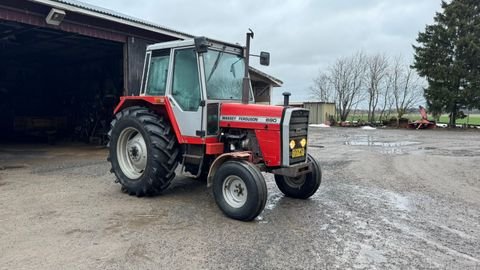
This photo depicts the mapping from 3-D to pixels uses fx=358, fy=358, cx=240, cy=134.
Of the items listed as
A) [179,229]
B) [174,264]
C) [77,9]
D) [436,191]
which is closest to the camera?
[174,264]

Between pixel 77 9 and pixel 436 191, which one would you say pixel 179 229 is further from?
pixel 77 9

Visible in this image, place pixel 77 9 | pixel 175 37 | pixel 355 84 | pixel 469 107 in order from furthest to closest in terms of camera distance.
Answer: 1. pixel 355 84
2. pixel 469 107
3. pixel 175 37
4. pixel 77 9

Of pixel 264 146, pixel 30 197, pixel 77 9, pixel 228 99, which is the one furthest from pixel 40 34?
pixel 264 146

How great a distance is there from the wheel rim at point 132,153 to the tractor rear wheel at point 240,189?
156 cm

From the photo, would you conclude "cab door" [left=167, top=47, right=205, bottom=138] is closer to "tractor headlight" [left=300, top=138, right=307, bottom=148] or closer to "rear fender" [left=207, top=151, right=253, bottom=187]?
"rear fender" [left=207, top=151, right=253, bottom=187]

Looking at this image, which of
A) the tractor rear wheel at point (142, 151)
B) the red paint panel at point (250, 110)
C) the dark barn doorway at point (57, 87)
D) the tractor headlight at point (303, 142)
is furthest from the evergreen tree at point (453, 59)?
the tractor rear wheel at point (142, 151)

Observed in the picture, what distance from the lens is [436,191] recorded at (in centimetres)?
605

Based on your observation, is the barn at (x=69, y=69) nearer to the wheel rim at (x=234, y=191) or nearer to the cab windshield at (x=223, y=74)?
the cab windshield at (x=223, y=74)

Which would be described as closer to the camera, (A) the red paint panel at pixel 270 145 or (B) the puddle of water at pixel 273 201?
(A) the red paint panel at pixel 270 145

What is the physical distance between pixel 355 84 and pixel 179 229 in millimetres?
31343

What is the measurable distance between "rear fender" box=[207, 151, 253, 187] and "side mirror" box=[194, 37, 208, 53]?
1.41m

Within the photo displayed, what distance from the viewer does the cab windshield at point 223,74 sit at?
195 inches

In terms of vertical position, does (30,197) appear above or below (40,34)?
below

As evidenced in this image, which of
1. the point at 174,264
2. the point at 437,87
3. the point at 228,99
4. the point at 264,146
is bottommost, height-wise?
the point at 174,264
